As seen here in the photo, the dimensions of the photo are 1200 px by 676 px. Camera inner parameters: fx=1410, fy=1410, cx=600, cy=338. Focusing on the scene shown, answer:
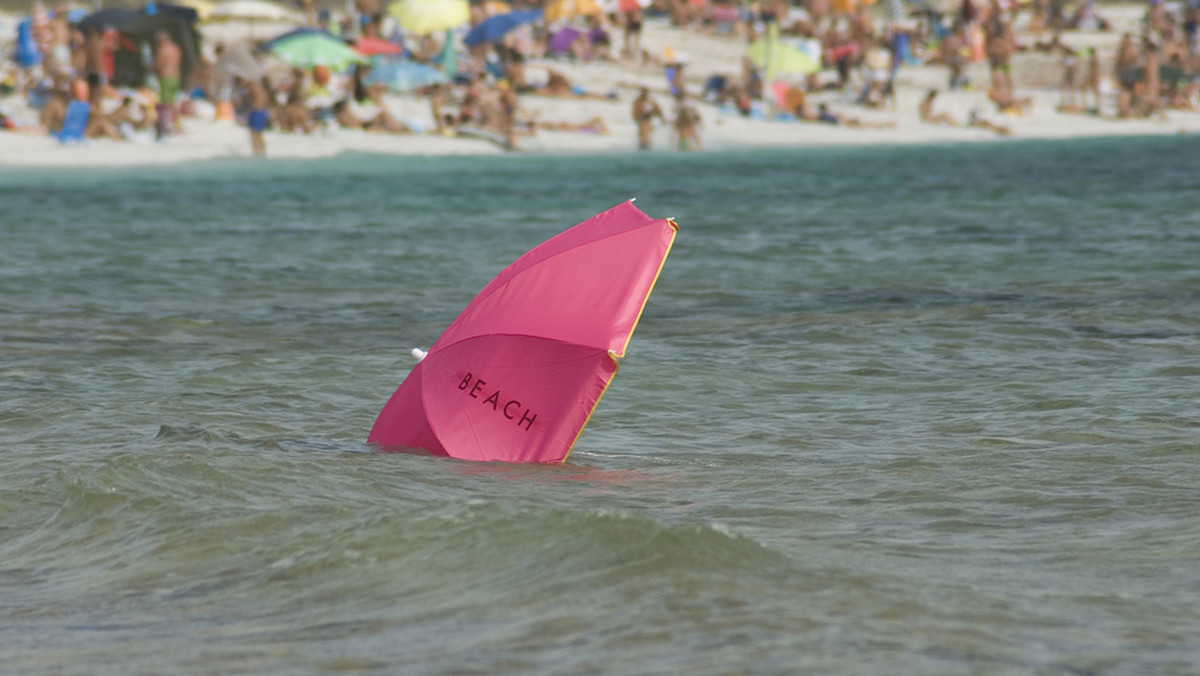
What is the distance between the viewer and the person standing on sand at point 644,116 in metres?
31.0

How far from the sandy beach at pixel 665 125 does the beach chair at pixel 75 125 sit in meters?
0.21

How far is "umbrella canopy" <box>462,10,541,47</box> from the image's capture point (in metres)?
31.9

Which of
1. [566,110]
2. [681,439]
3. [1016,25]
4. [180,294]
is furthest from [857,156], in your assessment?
[681,439]

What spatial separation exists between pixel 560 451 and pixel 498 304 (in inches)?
23.7

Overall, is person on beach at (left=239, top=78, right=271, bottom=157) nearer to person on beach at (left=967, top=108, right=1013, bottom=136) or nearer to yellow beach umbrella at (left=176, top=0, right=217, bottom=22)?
yellow beach umbrella at (left=176, top=0, right=217, bottom=22)

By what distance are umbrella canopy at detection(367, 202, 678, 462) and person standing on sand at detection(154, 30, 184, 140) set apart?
2304 cm

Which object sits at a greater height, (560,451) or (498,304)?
(498,304)

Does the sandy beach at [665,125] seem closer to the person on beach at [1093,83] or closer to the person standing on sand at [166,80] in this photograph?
the person standing on sand at [166,80]

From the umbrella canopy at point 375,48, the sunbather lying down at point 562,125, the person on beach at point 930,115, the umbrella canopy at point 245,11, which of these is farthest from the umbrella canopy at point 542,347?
the person on beach at point 930,115

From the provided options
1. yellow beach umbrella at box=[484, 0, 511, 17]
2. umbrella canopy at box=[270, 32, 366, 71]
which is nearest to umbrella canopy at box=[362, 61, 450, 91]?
umbrella canopy at box=[270, 32, 366, 71]

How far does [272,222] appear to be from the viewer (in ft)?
59.0

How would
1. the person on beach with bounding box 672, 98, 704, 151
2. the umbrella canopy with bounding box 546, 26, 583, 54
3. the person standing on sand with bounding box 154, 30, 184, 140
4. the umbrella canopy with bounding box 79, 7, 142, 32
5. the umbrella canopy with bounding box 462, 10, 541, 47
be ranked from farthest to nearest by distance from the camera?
the umbrella canopy with bounding box 546, 26, 583, 54, the umbrella canopy with bounding box 462, 10, 541, 47, the person on beach with bounding box 672, 98, 704, 151, the umbrella canopy with bounding box 79, 7, 142, 32, the person standing on sand with bounding box 154, 30, 184, 140

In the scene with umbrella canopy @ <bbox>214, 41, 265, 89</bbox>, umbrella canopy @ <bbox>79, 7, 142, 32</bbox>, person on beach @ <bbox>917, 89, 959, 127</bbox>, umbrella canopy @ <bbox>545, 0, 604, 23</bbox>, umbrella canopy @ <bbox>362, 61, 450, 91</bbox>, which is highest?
umbrella canopy @ <bbox>79, 7, 142, 32</bbox>

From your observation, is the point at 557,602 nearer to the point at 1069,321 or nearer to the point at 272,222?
the point at 1069,321
